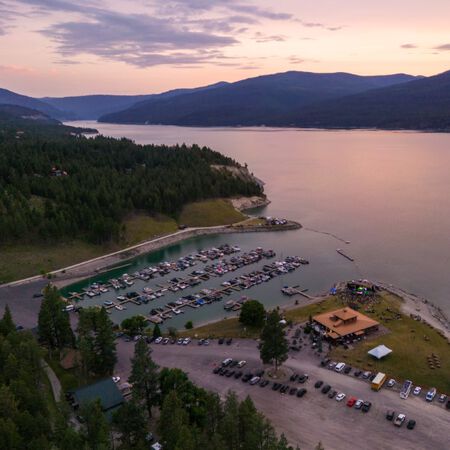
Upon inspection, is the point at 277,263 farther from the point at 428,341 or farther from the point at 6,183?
the point at 6,183

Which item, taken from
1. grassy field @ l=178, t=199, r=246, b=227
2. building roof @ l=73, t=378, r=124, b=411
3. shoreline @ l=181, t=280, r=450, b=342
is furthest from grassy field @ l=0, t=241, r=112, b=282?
building roof @ l=73, t=378, r=124, b=411

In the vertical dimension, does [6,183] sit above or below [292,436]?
above

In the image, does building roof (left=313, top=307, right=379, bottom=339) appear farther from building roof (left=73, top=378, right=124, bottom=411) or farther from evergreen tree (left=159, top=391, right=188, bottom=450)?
building roof (left=73, top=378, right=124, bottom=411)

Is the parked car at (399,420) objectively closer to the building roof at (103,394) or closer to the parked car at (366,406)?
the parked car at (366,406)

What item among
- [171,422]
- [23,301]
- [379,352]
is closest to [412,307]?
[379,352]

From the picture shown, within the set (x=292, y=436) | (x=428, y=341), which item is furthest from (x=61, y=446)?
(x=428, y=341)

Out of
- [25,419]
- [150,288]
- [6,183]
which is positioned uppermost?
[6,183]
